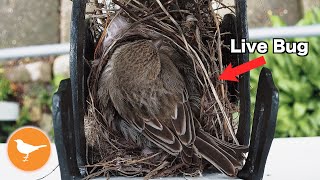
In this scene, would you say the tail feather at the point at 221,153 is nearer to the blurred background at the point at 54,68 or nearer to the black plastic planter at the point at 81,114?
the black plastic planter at the point at 81,114

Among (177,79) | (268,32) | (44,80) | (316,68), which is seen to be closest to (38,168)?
(177,79)

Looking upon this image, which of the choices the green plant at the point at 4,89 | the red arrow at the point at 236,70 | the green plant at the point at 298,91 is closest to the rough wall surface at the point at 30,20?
the green plant at the point at 4,89

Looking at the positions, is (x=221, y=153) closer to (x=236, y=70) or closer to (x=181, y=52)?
(x=236, y=70)

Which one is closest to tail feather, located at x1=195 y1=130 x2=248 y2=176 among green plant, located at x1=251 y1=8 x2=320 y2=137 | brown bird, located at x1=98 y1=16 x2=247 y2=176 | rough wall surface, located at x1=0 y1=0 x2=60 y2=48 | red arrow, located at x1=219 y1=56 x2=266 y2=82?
brown bird, located at x1=98 y1=16 x2=247 y2=176

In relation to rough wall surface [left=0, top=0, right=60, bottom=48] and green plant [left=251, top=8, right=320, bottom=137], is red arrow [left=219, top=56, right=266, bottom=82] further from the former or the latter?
rough wall surface [left=0, top=0, right=60, bottom=48]

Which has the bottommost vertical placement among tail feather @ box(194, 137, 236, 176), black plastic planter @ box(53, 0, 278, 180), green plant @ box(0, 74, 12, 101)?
green plant @ box(0, 74, 12, 101)
